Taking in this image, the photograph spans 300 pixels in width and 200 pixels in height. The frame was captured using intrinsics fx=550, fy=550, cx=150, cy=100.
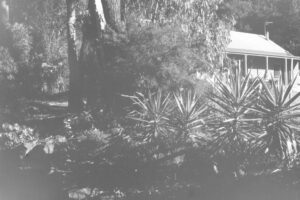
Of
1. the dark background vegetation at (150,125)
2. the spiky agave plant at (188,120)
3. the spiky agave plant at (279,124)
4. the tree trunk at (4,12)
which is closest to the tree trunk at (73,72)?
the dark background vegetation at (150,125)

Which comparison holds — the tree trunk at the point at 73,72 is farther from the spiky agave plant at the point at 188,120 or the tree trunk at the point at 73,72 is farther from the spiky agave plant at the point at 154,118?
the spiky agave plant at the point at 188,120

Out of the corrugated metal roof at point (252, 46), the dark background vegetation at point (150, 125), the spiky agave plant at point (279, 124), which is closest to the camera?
the spiky agave plant at point (279, 124)

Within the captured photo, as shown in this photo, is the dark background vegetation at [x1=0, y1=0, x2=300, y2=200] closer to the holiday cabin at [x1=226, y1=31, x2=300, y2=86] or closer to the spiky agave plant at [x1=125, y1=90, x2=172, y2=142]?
the spiky agave plant at [x1=125, y1=90, x2=172, y2=142]

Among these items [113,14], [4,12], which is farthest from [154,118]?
[4,12]

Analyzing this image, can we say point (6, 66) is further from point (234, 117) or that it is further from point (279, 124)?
point (279, 124)

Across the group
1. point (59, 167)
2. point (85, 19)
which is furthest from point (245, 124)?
point (85, 19)

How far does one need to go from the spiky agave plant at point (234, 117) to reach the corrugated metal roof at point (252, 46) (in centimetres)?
2084

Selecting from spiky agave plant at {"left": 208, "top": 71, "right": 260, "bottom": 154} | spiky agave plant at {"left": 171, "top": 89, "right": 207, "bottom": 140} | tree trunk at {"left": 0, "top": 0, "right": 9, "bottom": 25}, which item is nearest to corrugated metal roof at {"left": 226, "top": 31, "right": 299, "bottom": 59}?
tree trunk at {"left": 0, "top": 0, "right": 9, "bottom": 25}

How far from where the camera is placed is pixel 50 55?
19844 mm

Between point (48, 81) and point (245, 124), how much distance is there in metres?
12.2

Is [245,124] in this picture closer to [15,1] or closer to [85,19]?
[85,19]

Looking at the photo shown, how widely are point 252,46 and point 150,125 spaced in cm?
2539

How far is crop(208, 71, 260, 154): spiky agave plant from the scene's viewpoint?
8.88 meters

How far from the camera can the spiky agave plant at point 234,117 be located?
888 centimetres
